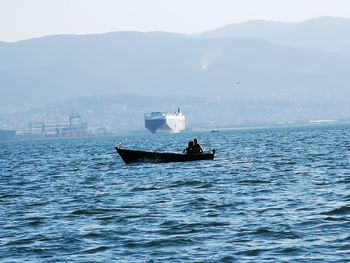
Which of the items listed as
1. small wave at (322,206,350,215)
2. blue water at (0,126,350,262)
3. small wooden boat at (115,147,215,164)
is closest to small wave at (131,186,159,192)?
blue water at (0,126,350,262)

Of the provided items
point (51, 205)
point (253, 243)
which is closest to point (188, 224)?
point (253, 243)

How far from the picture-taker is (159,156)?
67.1 m

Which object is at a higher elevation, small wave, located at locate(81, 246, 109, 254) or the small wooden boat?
the small wooden boat

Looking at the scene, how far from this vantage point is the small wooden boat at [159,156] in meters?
65.6

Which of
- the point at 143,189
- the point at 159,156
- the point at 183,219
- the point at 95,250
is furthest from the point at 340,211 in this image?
the point at 159,156

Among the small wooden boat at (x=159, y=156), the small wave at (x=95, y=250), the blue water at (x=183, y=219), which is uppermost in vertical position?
the small wooden boat at (x=159, y=156)

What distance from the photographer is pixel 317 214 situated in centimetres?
3034

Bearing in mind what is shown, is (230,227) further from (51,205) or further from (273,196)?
(51,205)

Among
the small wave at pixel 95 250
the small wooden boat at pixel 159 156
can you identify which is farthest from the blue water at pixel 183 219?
the small wooden boat at pixel 159 156

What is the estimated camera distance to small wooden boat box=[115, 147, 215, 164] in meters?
65.6

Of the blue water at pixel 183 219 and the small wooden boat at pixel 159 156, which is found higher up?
the small wooden boat at pixel 159 156

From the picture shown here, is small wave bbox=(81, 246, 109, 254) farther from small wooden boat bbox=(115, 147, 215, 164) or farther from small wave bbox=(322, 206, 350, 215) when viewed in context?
small wooden boat bbox=(115, 147, 215, 164)

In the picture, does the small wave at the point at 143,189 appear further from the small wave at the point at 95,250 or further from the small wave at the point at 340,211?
the small wave at the point at 95,250

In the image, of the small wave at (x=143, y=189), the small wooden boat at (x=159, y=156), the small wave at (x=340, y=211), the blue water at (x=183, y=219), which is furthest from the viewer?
the small wooden boat at (x=159, y=156)
